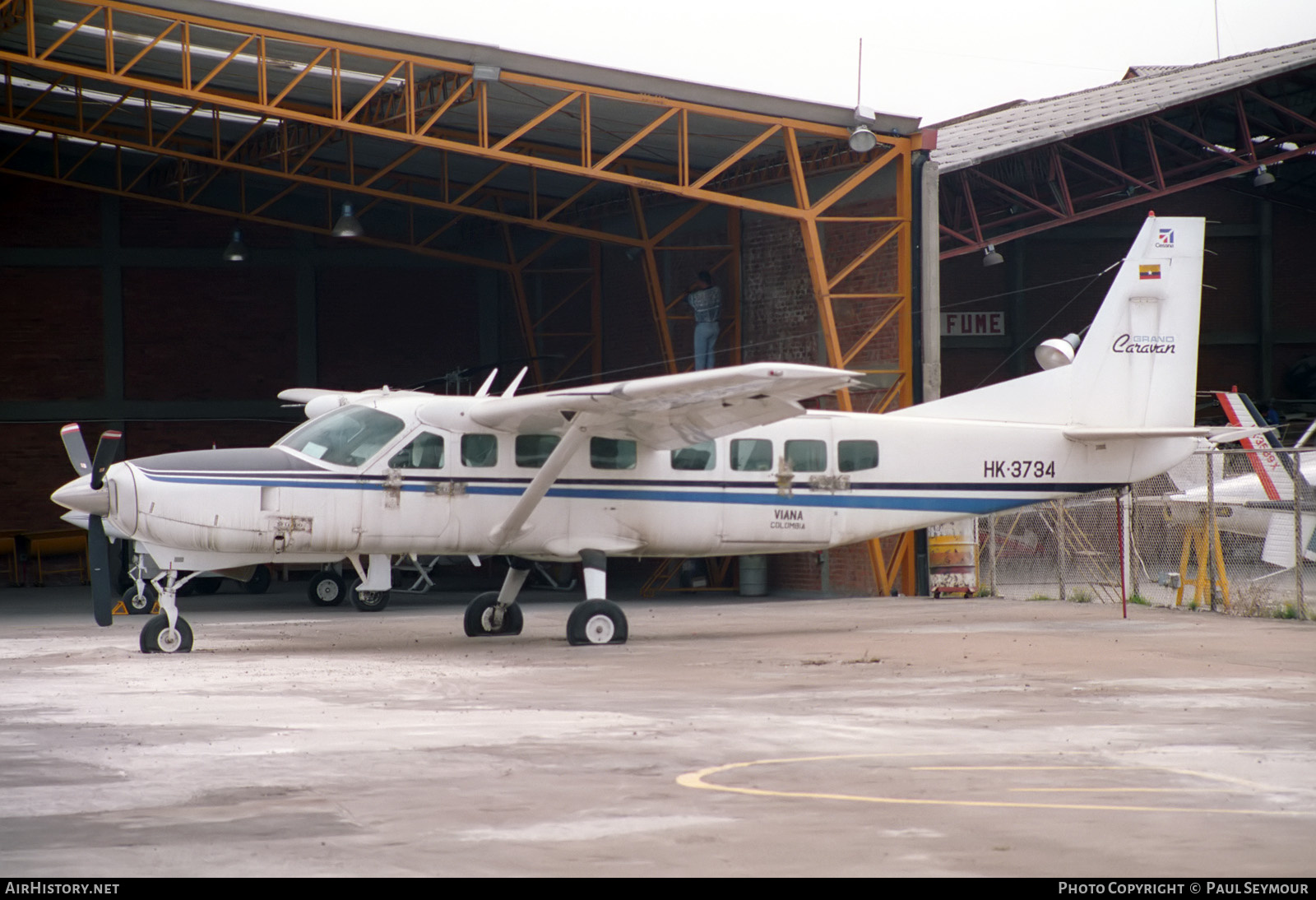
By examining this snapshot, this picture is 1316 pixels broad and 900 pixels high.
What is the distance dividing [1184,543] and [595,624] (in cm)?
939

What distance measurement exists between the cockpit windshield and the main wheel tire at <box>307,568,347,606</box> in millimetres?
9840

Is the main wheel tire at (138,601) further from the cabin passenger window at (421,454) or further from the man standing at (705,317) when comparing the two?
the man standing at (705,317)

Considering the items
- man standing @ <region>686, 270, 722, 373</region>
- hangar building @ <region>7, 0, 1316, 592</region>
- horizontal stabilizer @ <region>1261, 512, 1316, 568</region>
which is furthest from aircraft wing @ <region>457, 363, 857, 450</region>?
man standing @ <region>686, 270, 722, 373</region>

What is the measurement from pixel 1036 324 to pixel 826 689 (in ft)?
88.8

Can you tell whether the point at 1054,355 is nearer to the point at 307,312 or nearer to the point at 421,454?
the point at 421,454

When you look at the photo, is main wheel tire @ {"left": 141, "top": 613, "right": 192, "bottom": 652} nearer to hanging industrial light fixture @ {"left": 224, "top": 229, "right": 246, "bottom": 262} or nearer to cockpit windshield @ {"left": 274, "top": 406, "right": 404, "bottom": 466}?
cockpit windshield @ {"left": 274, "top": 406, "right": 404, "bottom": 466}

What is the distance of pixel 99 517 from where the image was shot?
13.9 m

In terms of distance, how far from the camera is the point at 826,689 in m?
10.6

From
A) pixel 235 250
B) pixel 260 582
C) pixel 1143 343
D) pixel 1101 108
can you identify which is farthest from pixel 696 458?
pixel 235 250

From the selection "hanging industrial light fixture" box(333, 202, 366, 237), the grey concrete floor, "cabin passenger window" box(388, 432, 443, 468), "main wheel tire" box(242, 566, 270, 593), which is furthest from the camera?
"main wheel tire" box(242, 566, 270, 593)

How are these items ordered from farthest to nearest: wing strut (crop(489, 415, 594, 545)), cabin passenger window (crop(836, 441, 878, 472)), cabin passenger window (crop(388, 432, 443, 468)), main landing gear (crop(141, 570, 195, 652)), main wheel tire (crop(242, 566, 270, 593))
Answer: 1. main wheel tire (crop(242, 566, 270, 593))
2. cabin passenger window (crop(836, 441, 878, 472))
3. cabin passenger window (crop(388, 432, 443, 468))
4. main landing gear (crop(141, 570, 195, 652))
5. wing strut (crop(489, 415, 594, 545))

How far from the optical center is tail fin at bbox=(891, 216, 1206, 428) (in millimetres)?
16625

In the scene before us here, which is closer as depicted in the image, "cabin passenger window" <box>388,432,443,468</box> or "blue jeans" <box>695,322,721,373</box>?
"cabin passenger window" <box>388,432,443,468</box>

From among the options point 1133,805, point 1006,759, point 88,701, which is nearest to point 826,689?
point 1006,759
